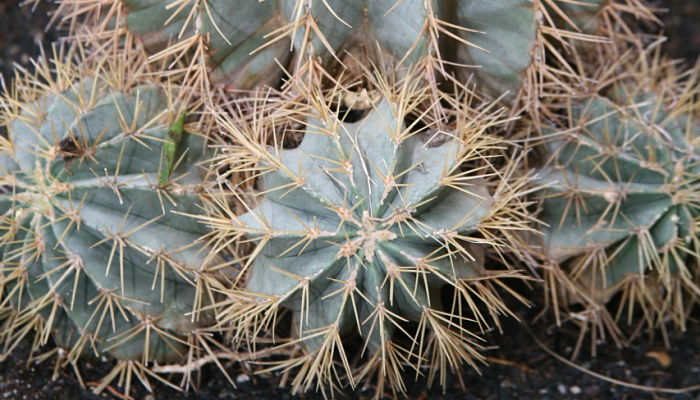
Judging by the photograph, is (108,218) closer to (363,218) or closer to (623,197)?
(363,218)

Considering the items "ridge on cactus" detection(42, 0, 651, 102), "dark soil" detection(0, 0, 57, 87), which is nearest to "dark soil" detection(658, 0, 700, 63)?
"ridge on cactus" detection(42, 0, 651, 102)

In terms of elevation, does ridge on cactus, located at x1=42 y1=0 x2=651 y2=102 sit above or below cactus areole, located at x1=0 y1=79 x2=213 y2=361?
above

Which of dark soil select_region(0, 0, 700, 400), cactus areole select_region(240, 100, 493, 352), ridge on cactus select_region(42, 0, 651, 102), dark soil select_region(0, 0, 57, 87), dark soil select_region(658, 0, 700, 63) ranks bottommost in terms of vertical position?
dark soil select_region(0, 0, 700, 400)

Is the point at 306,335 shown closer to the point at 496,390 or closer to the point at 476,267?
the point at 476,267

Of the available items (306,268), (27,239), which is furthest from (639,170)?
(27,239)

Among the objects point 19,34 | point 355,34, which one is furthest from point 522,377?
point 19,34

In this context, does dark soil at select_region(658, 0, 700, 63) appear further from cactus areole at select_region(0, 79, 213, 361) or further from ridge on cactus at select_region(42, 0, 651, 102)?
cactus areole at select_region(0, 79, 213, 361)
